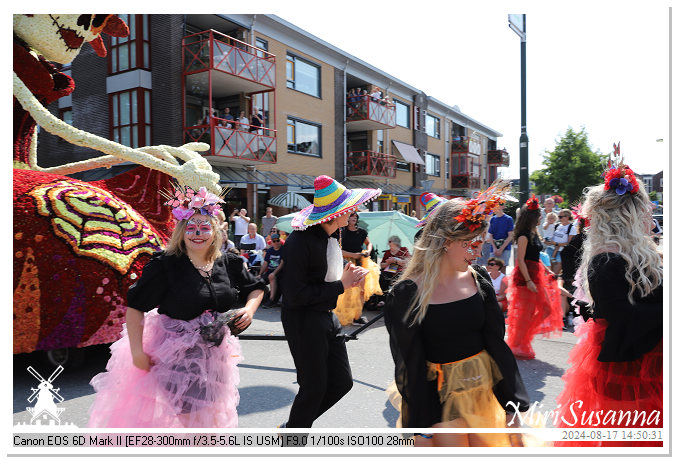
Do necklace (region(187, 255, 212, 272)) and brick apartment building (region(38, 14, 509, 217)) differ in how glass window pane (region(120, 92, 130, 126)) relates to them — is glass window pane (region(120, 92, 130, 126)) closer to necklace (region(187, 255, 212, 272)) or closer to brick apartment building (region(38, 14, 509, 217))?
brick apartment building (region(38, 14, 509, 217))

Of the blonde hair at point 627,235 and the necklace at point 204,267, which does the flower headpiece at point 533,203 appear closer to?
the blonde hair at point 627,235

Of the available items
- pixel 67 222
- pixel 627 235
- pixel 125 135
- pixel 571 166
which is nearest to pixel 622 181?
pixel 627 235

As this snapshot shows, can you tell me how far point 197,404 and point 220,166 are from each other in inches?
545

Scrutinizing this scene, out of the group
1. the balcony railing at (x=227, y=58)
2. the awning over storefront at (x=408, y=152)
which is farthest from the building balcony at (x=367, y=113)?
the balcony railing at (x=227, y=58)

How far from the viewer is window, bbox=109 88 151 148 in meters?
14.3

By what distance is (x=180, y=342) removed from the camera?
105 inches

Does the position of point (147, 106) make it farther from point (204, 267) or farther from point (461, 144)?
point (461, 144)

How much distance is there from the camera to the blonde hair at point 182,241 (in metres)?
2.84

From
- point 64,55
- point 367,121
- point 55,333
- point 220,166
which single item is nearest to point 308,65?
point 367,121

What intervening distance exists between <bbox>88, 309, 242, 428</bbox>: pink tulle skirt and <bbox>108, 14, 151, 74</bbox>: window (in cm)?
1377

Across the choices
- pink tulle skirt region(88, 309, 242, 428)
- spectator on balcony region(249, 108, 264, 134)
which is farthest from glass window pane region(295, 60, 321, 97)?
pink tulle skirt region(88, 309, 242, 428)

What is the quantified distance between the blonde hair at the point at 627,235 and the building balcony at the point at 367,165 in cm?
2022

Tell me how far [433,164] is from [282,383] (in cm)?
2906

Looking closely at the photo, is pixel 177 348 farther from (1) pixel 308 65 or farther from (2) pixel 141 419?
(1) pixel 308 65
